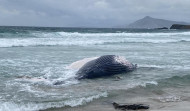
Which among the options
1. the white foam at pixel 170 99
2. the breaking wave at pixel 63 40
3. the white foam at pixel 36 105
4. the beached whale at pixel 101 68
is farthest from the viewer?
the breaking wave at pixel 63 40

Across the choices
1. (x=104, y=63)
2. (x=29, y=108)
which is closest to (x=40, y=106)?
(x=29, y=108)

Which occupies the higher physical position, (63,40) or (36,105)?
(36,105)

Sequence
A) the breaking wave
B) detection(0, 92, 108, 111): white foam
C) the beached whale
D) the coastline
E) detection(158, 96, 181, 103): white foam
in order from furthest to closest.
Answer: the breaking wave → the beached whale → detection(158, 96, 181, 103): white foam → the coastline → detection(0, 92, 108, 111): white foam

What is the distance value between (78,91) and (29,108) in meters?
1.74

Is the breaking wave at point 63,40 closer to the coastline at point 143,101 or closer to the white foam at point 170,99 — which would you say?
the coastline at point 143,101

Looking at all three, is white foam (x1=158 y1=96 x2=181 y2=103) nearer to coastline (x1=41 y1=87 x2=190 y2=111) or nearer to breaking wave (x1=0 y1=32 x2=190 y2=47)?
coastline (x1=41 y1=87 x2=190 y2=111)

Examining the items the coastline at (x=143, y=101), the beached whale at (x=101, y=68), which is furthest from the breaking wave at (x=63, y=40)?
the coastline at (x=143, y=101)

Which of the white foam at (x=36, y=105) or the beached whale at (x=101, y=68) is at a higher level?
the beached whale at (x=101, y=68)

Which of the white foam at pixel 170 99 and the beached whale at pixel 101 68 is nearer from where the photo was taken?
the white foam at pixel 170 99

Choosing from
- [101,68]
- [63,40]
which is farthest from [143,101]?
[63,40]

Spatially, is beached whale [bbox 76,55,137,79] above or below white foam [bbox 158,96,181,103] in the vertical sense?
above

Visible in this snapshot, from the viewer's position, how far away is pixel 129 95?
7570mm

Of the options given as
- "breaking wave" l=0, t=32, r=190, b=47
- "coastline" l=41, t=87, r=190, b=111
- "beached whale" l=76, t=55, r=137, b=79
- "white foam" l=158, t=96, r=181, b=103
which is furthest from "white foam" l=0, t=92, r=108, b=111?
"breaking wave" l=0, t=32, r=190, b=47

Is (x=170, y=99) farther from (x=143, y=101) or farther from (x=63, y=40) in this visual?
(x=63, y=40)
